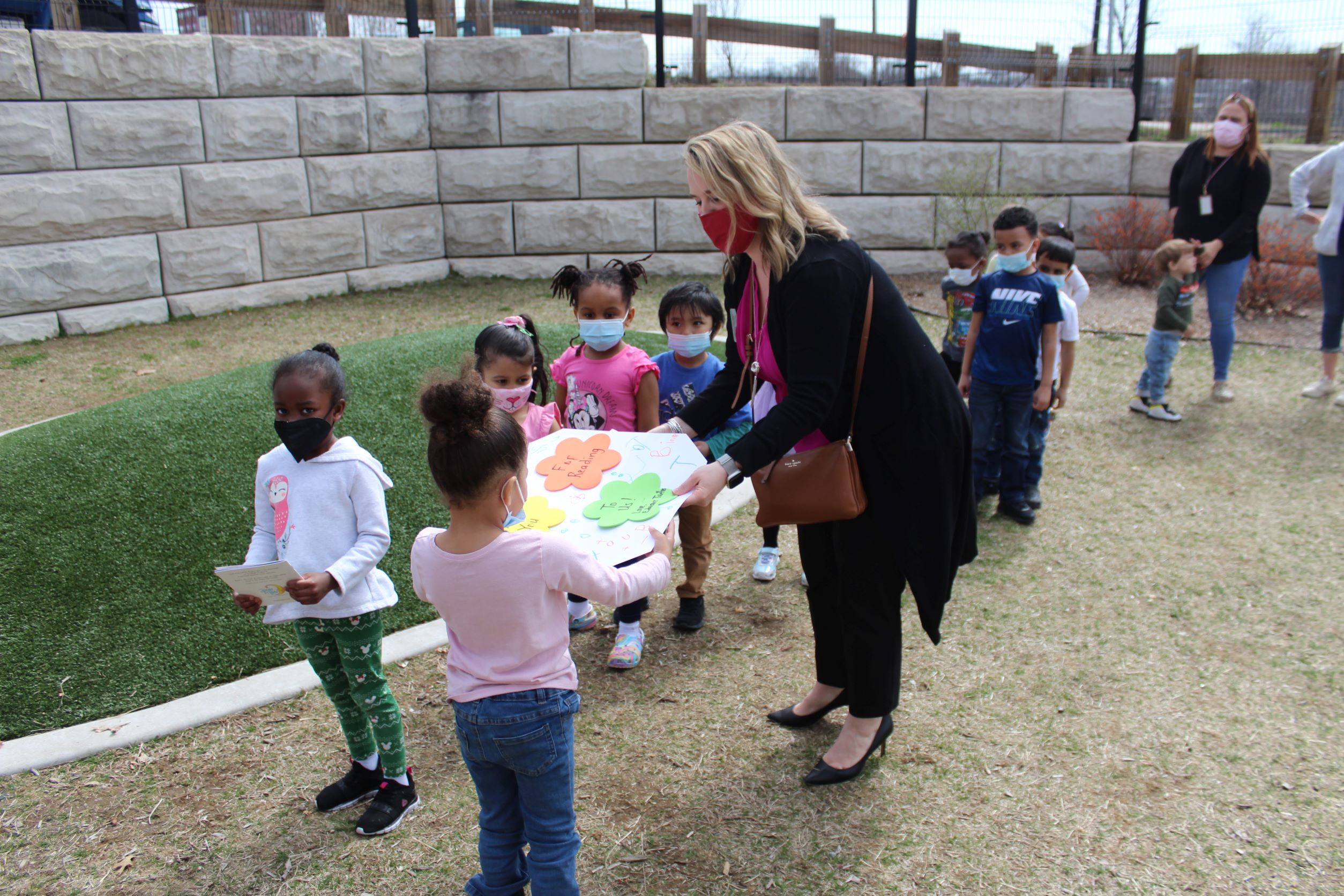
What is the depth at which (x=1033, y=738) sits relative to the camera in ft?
11.4

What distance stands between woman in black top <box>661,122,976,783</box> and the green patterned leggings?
1.16m

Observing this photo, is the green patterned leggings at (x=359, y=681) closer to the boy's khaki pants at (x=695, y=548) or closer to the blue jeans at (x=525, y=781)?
the blue jeans at (x=525, y=781)

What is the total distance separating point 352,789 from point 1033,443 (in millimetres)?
4117

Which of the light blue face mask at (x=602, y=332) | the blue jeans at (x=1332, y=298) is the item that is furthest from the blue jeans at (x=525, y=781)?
the blue jeans at (x=1332, y=298)

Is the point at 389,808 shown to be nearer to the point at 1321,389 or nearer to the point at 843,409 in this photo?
the point at 843,409

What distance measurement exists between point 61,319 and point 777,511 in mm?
8175

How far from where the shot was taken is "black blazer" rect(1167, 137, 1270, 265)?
7.27 metres

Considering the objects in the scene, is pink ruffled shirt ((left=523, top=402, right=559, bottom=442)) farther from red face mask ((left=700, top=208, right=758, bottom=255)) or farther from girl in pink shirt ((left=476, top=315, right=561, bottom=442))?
red face mask ((left=700, top=208, right=758, bottom=255))

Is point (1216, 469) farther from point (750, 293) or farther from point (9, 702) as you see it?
point (9, 702)

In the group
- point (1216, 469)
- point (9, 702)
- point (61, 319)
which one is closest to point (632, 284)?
point (9, 702)

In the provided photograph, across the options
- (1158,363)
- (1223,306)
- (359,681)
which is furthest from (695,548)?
(1223,306)

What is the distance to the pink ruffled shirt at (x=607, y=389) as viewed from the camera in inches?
162

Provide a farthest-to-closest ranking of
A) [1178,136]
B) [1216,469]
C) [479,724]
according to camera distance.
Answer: [1178,136] < [1216,469] < [479,724]

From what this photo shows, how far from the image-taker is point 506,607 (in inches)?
89.9
